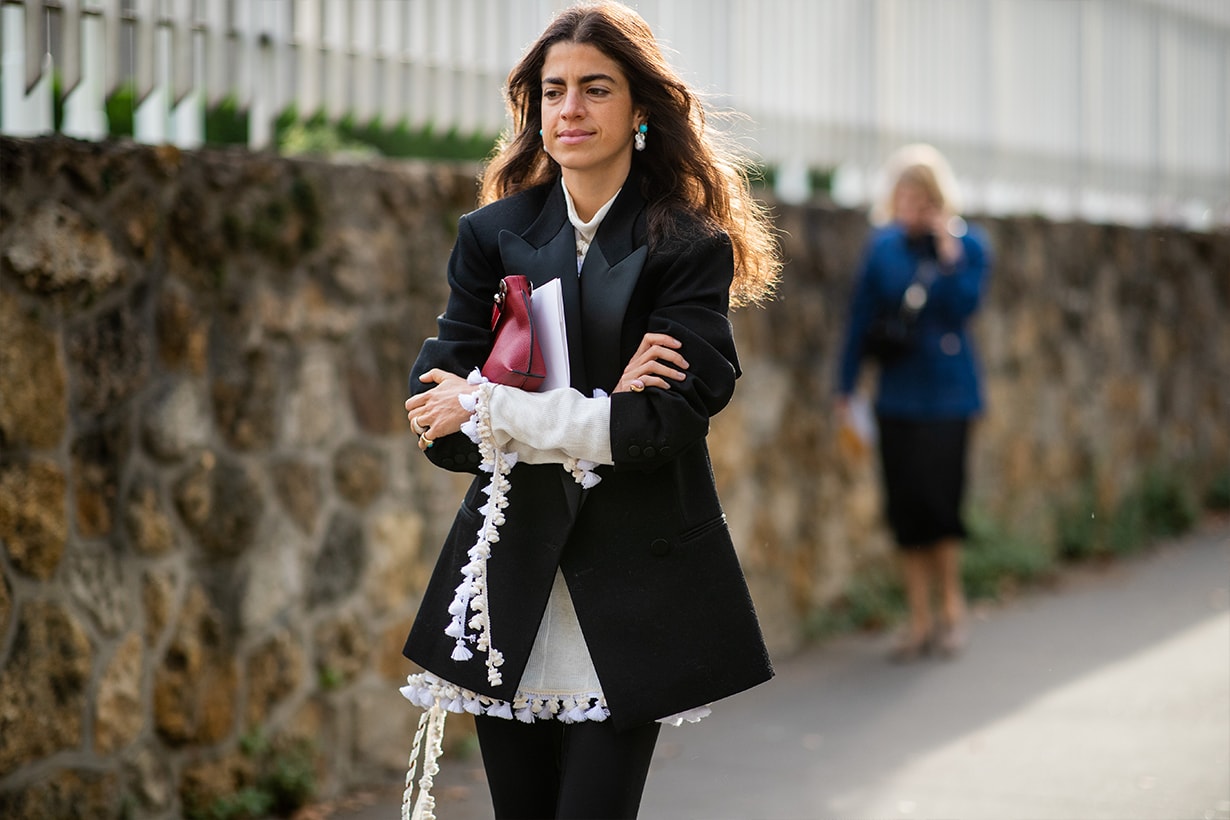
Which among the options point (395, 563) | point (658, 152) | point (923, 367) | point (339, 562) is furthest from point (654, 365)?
point (923, 367)

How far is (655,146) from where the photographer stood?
299 cm

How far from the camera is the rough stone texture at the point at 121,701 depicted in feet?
13.6

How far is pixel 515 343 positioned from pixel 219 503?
6.77 ft

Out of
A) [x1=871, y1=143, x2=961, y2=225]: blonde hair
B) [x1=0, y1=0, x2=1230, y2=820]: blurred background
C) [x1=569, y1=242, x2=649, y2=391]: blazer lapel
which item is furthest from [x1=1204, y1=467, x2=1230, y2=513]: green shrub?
[x1=569, y1=242, x2=649, y2=391]: blazer lapel

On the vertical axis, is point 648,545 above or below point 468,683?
above

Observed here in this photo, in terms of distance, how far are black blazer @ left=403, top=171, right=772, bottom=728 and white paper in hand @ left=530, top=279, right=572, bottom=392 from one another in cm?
3

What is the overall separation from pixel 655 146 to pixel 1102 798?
2.83 metres

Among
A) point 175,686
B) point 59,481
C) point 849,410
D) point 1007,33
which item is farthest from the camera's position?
point 1007,33

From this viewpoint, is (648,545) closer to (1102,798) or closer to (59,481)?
(59,481)

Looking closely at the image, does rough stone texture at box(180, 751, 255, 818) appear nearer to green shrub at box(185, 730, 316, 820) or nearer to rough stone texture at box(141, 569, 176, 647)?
green shrub at box(185, 730, 316, 820)

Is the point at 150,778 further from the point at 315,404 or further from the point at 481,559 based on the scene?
the point at 481,559

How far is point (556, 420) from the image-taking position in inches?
106

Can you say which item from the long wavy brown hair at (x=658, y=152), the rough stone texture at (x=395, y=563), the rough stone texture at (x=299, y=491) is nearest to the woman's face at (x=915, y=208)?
the rough stone texture at (x=395, y=563)

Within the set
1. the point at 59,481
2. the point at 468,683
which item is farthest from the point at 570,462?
the point at 59,481
